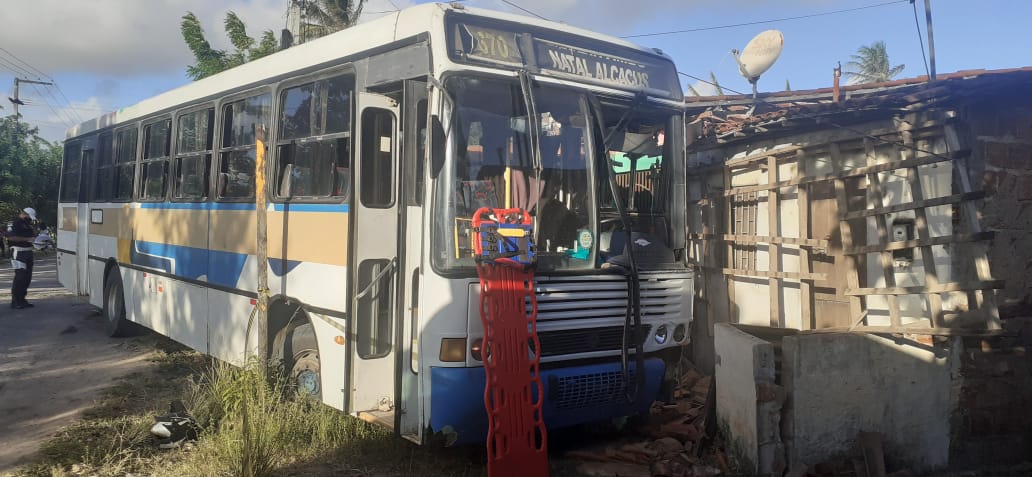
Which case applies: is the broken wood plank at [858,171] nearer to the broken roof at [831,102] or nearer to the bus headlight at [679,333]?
the broken roof at [831,102]

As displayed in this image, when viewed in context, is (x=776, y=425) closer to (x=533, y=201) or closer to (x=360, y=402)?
(x=533, y=201)

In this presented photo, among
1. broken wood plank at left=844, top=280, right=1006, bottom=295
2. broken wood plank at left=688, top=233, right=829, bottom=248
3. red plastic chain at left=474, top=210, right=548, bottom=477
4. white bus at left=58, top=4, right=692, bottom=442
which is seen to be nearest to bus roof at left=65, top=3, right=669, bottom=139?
white bus at left=58, top=4, right=692, bottom=442

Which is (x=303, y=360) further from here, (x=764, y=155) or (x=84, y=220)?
(x=84, y=220)

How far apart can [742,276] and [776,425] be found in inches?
123

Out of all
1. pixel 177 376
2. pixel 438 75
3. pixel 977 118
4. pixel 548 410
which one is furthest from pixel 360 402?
pixel 977 118

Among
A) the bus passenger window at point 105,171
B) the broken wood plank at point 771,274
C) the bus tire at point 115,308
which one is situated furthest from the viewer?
the bus passenger window at point 105,171

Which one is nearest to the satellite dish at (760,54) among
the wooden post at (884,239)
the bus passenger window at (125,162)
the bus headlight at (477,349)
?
the wooden post at (884,239)

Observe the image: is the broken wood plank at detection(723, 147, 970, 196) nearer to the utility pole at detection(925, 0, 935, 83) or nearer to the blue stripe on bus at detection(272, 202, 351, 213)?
the utility pole at detection(925, 0, 935, 83)

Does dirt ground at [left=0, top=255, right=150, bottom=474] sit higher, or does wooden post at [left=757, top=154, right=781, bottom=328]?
wooden post at [left=757, top=154, right=781, bottom=328]

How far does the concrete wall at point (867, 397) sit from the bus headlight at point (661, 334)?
2.92 ft

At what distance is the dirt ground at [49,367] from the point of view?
5.86 m

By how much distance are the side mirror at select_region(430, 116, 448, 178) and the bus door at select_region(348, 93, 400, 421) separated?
2.35ft

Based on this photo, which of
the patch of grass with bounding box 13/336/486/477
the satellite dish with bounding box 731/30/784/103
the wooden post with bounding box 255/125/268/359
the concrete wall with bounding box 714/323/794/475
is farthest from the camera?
the satellite dish with bounding box 731/30/784/103

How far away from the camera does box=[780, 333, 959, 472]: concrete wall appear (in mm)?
4855
